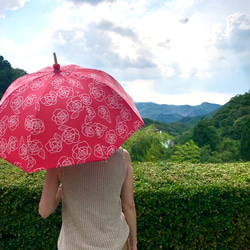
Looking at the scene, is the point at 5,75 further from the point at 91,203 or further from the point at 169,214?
the point at 91,203

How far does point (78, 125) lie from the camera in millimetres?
1522

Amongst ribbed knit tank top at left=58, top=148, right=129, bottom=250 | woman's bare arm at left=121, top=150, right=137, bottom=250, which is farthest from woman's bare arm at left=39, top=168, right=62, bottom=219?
woman's bare arm at left=121, top=150, right=137, bottom=250

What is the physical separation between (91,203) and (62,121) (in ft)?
1.75

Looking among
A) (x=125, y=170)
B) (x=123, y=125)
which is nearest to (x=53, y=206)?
(x=125, y=170)

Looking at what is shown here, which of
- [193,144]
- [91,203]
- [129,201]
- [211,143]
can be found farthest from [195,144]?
[91,203]

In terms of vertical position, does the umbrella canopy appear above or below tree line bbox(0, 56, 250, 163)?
above

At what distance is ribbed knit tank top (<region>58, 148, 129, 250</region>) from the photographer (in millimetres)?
1579

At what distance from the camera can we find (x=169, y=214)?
354 centimetres

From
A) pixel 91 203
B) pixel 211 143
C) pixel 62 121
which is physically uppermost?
pixel 62 121

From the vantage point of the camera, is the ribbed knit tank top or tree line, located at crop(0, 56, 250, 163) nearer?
the ribbed knit tank top

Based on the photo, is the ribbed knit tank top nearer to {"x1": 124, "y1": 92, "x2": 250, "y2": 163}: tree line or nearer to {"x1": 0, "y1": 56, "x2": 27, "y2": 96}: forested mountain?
{"x1": 124, "y1": 92, "x2": 250, "y2": 163}: tree line

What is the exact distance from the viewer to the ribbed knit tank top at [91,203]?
5.18 ft

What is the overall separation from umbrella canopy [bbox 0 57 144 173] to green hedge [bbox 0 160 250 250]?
2.06 meters

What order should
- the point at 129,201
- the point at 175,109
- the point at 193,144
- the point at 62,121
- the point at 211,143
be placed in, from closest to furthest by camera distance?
the point at 62,121
the point at 129,201
the point at 193,144
the point at 211,143
the point at 175,109
